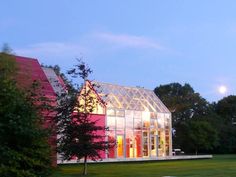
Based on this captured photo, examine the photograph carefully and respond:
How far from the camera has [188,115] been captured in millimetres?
88812

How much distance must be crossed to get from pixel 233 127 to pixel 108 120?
38.4 meters

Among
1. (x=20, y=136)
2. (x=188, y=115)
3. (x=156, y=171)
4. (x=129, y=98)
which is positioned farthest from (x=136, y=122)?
(x=20, y=136)

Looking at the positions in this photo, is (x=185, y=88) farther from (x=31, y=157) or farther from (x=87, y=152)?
(x=31, y=157)

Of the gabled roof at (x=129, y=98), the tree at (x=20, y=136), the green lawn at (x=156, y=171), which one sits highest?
the gabled roof at (x=129, y=98)

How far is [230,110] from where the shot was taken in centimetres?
9519

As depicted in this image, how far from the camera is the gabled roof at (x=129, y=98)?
49719 mm

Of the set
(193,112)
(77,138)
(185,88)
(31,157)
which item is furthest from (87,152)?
(185,88)

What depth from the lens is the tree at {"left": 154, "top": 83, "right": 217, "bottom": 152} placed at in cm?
6806

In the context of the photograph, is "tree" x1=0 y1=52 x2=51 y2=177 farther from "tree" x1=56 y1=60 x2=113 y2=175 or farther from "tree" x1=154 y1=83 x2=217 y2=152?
"tree" x1=154 y1=83 x2=217 y2=152

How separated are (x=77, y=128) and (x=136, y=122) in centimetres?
2537

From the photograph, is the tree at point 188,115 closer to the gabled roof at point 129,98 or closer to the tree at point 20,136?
the gabled roof at point 129,98

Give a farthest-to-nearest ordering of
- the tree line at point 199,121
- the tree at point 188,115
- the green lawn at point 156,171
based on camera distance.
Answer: the tree at point 188,115 → the tree line at point 199,121 → the green lawn at point 156,171

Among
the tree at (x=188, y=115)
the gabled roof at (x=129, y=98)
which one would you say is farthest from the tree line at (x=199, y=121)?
the gabled roof at (x=129, y=98)

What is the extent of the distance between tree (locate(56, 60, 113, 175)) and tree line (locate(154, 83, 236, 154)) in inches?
1615
